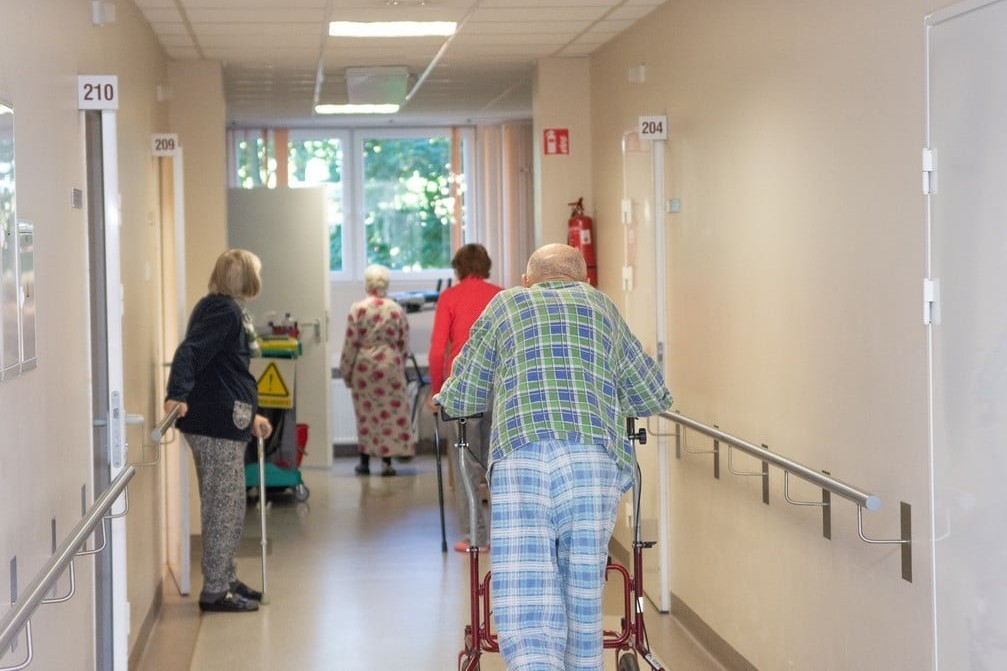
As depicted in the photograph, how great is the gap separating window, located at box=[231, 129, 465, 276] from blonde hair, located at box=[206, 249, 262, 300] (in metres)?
6.28

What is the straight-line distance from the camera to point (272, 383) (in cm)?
782

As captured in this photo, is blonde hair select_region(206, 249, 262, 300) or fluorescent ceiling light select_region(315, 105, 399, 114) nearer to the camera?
blonde hair select_region(206, 249, 262, 300)

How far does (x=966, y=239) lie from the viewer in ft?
9.98

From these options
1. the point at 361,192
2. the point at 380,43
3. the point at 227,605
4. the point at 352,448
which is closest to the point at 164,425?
the point at 227,605

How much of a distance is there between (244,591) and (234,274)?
1589mm

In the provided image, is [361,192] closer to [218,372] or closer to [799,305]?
[218,372]

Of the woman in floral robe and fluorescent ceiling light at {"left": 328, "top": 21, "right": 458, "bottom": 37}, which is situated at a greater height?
fluorescent ceiling light at {"left": 328, "top": 21, "right": 458, "bottom": 37}

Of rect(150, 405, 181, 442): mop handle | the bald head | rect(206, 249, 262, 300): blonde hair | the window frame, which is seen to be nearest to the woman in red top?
rect(206, 249, 262, 300): blonde hair

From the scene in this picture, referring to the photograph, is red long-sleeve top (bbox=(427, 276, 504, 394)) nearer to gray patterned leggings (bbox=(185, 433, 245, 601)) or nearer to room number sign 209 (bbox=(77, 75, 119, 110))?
gray patterned leggings (bbox=(185, 433, 245, 601))

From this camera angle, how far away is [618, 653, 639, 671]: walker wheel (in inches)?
170

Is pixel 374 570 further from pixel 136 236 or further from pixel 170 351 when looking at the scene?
pixel 136 236

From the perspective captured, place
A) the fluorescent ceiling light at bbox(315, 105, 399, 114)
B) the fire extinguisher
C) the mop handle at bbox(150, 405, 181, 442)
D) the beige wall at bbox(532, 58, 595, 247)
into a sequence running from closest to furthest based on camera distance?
1. the mop handle at bbox(150, 405, 181, 442)
2. the fire extinguisher
3. the beige wall at bbox(532, 58, 595, 247)
4. the fluorescent ceiling light at bbox(315, 105, 399, 114)

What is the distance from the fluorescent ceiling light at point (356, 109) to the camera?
33.5ft

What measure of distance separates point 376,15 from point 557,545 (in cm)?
331
